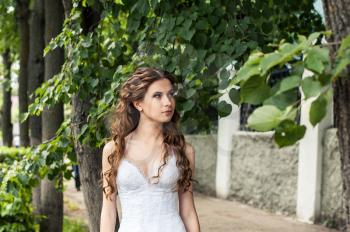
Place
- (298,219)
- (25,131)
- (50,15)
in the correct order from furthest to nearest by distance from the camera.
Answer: (25,131), (298,219), (50,15)

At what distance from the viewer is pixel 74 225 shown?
8.09 metres

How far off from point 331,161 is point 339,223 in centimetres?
76

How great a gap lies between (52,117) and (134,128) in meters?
3.25

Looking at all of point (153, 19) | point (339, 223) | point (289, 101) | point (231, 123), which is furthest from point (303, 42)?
point (231, 123)

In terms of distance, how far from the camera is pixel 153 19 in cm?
377

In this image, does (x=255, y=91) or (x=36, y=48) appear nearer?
(x=255, y=91)

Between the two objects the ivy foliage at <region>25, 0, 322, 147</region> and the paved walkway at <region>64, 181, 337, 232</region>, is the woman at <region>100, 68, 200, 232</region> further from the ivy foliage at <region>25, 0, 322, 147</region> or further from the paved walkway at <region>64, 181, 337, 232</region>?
the paved walkway at <region>64, 181, 337, 232</region>

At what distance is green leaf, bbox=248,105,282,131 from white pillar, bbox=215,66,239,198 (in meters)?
8.99

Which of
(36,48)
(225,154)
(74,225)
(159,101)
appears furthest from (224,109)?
(225,154)

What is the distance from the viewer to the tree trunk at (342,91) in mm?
1738

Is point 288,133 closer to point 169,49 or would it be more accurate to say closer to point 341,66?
point 341,66

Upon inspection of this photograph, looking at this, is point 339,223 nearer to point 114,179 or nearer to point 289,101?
point 114,179

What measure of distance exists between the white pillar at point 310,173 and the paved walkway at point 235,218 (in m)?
0.19

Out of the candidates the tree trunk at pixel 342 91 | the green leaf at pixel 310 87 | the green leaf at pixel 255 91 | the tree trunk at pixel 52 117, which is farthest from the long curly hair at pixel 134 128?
the tree trunk at pixel 52 117
